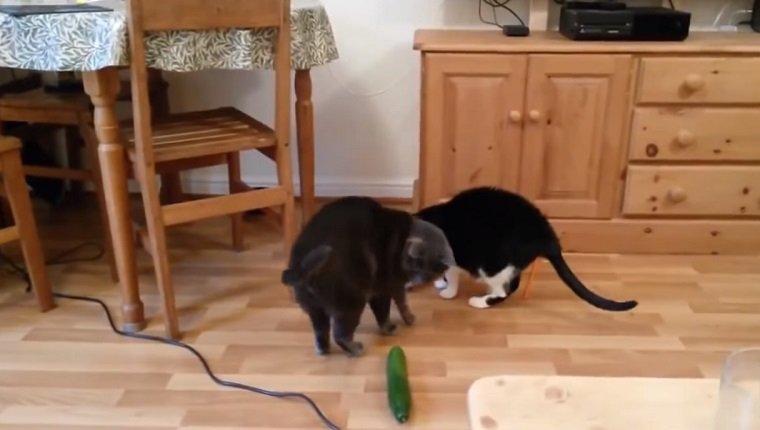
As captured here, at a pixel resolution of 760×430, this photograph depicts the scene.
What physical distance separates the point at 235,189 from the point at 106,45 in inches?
32.0

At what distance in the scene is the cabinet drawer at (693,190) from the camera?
2.37 meters

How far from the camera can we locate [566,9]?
95.1 inches

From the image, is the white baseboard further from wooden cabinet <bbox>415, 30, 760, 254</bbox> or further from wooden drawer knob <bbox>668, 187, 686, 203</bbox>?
wooden drawer knob <bbox>668, 187, 686, 203</bbox>

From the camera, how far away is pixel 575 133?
7.74 feet

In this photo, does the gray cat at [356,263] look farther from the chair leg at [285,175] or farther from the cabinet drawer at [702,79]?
the cabinet drawer at [702,79]

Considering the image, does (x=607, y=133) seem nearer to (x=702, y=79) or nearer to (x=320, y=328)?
(x=702, y=79)

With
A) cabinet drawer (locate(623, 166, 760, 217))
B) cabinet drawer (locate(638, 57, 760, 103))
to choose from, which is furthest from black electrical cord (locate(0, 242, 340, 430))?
cabinet drawer (locate(638, 57, 760, 103))

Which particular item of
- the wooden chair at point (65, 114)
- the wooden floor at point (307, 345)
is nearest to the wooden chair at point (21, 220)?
the wooden floor at point (307, 345)

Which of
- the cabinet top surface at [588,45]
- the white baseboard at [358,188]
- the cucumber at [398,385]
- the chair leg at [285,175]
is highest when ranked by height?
the cabinet top surface at [588,45]

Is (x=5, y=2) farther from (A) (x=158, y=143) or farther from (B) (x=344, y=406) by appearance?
(B) (x=344, y=406)

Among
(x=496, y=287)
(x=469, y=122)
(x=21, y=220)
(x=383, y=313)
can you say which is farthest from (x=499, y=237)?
(x=21, y=220)

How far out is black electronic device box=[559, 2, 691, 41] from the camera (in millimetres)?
2283

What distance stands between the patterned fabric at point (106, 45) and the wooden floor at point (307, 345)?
2.43 feet

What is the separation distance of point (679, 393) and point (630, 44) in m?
1.60
